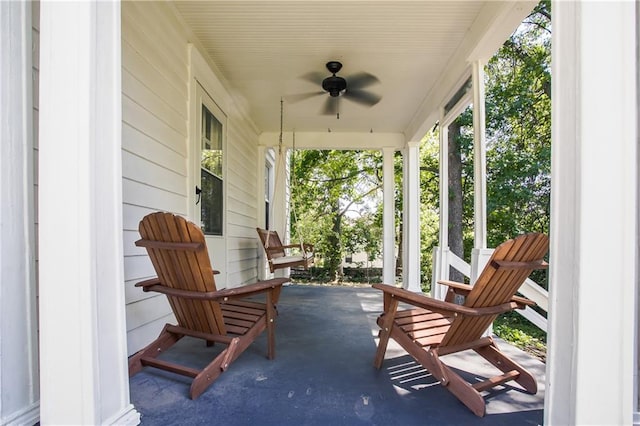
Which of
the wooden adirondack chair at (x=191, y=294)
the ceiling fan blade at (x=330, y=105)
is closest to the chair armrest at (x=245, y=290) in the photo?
the wooden adirondack chair at (x=191, y=294)

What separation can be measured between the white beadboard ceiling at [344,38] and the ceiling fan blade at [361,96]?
9.3 inches

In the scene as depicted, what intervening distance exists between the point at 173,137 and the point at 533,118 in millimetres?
8020

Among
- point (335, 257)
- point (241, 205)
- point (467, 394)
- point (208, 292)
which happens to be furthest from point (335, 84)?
point (335, 257)

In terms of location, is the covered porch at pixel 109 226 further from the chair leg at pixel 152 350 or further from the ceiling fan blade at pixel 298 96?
the ceiling fan blade at pixel 298 96

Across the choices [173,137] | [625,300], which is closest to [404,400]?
[625,300]

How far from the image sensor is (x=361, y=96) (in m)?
3.91

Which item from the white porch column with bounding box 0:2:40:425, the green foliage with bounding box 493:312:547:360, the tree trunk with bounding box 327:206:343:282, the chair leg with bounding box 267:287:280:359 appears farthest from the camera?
the tree trunk with bounding box 327:206:343:282

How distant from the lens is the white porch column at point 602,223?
1092 millimetres

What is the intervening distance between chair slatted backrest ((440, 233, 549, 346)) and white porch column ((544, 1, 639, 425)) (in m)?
Result: 0.45

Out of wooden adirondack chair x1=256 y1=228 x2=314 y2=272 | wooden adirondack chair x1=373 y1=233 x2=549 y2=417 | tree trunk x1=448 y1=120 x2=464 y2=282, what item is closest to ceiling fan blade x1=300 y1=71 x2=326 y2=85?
wooden adirondack chair x1=256 y1=228 x2=314 y2=272

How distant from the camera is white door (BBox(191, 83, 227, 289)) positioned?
3.25 meters

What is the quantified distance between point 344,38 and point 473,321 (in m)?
2.66

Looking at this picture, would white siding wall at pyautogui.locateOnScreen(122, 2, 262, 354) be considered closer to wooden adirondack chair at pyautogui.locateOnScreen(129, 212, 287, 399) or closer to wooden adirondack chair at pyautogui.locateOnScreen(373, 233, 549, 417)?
wooden adirondack chair at pyautogui.locateOnScreen(129, 212, 287, 399)

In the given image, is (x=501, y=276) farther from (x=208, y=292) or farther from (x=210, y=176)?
(x=210, y=176)
